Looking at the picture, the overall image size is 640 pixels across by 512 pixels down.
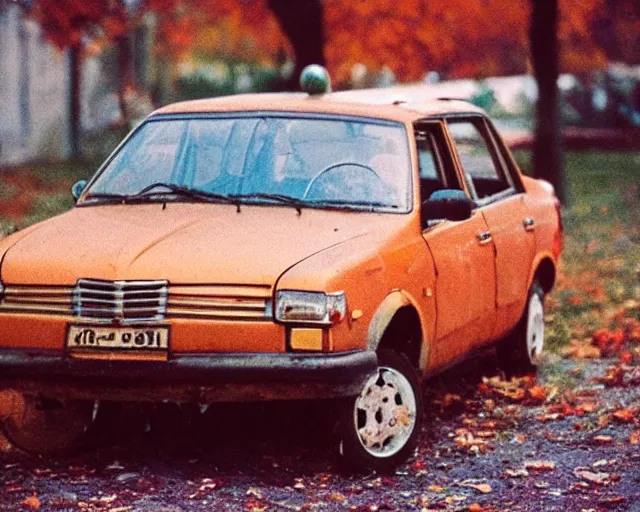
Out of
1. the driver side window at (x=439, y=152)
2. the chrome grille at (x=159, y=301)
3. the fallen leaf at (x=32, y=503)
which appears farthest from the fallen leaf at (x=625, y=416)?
the fallen leaf at (x=32, y=503)

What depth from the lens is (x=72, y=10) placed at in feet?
84.7

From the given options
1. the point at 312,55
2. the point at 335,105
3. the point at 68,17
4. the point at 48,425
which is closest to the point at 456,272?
the point at 335,105

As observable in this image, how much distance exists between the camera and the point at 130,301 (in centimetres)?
654

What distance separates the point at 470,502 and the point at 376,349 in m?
0.82

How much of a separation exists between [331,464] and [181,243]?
1.30 m

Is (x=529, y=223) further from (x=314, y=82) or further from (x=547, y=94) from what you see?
(x=547, y=94)

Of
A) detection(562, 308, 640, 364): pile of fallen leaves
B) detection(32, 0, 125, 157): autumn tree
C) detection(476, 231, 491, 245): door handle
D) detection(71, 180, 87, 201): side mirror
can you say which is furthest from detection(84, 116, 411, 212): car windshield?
detection(32, 0, 125, 157): autumn tree

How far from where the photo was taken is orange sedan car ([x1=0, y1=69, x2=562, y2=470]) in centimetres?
646

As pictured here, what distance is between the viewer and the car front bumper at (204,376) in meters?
6.40

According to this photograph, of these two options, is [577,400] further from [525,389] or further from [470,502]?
[470,502]

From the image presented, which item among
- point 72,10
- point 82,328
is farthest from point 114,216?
point 72,10

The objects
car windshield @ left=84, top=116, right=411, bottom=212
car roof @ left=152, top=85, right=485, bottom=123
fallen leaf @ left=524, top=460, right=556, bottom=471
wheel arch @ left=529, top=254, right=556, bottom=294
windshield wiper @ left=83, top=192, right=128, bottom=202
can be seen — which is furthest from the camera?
wheel arch @ left=529, top=254, right=556, bottom=294

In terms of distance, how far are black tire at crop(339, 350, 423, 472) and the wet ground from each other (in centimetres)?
7

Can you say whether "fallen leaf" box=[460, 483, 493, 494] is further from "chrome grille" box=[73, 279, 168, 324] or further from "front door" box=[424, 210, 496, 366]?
"chrome grille" box=[73, 279, 168, 324]
